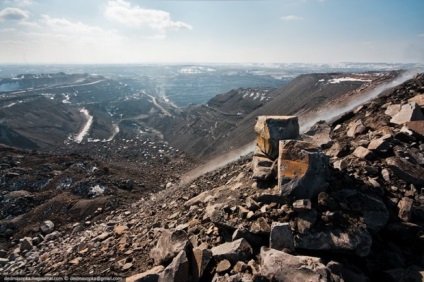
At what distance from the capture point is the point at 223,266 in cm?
488

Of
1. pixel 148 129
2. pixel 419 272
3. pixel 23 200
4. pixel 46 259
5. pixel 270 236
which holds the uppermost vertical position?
pixel 270 236

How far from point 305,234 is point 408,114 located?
222 inches

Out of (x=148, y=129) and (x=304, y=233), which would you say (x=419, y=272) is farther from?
(x=148, y=129)

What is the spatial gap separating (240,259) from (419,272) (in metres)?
2.94

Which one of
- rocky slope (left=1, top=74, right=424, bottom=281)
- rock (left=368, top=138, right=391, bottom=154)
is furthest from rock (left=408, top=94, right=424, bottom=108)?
rock (left=368, top=138, right=391, bottom=154)

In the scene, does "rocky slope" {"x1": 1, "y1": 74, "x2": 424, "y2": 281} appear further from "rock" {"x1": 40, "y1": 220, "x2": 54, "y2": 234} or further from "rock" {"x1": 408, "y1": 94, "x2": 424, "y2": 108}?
"rock" {"x1": 40, "y1": 220, "x2": 54, "y2": 234}

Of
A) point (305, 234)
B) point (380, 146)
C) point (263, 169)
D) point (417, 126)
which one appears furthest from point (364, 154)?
point (305, 234)

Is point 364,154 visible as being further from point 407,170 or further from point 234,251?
point 234,251

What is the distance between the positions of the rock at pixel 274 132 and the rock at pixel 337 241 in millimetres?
2859

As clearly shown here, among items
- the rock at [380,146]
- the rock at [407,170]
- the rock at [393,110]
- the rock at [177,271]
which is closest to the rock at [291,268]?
the rock at [177,271]

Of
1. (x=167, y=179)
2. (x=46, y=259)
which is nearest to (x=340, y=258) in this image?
(x=46, y=259)

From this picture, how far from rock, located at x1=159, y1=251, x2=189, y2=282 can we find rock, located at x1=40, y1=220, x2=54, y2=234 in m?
10.1

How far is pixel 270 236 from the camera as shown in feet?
16.6

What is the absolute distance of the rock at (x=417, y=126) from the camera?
7.55 meters
